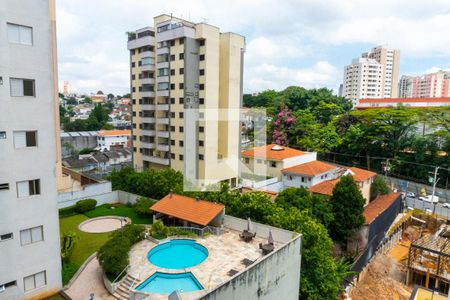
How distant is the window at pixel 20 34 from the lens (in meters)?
10.9

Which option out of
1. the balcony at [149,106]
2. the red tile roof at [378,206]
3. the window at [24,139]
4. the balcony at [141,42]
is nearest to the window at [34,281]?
the window at [24,139]

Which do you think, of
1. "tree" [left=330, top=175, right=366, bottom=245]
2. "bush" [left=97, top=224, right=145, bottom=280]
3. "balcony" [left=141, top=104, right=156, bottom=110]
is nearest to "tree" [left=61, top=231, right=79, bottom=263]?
"bush" [left=97, top=224, right=145, bottom=280]

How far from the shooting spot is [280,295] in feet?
42.8

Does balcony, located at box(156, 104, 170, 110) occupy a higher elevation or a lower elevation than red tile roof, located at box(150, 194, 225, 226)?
higher

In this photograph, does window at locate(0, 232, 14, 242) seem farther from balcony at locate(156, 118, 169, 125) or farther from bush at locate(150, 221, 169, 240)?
balcony at locate(156, 118, 169, 125)

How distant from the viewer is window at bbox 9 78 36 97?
37.0ft

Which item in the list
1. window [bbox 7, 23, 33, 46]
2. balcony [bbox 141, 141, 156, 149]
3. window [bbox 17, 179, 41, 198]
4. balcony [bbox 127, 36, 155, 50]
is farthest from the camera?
balcony [bbox 141, 141, 156, 149]

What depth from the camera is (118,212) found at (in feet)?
76.9

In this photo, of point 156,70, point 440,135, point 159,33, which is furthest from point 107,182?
point 440,135

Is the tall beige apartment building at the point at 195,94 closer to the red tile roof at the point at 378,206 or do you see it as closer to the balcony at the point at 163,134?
the balcony at the point at 163,134

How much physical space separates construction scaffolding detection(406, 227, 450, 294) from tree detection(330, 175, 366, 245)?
4358mm

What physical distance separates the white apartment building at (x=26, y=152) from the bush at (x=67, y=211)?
10593 mm

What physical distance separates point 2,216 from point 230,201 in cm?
1151

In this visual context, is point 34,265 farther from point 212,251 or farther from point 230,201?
point 230,201
